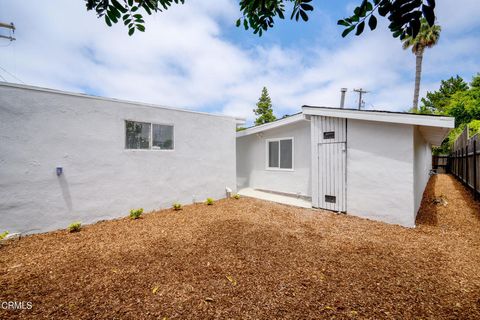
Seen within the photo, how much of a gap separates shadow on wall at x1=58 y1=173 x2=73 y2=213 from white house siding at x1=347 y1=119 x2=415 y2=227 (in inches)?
315

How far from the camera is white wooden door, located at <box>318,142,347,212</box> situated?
21.0 feet

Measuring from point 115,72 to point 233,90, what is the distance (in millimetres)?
8735

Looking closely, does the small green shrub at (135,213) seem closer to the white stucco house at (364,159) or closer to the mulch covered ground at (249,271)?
the mulch covered ground at (249,271)

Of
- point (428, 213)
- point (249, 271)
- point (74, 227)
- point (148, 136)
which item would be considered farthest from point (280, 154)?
point (74, 227)

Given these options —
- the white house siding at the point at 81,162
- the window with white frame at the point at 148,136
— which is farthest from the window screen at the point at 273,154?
the window with white frame at the point at 148,136

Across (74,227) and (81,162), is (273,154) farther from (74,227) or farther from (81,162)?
(74,227)

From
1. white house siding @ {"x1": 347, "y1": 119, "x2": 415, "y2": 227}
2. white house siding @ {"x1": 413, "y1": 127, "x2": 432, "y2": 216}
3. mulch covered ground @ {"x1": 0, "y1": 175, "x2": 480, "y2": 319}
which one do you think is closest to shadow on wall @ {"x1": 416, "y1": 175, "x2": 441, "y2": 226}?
mulch covered ground @ {"x1": 0, "y1": 175, "x2": 480, "y2": 319}

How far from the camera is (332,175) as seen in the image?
21.6 feet

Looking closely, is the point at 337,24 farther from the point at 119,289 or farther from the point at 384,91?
the point at 384,91

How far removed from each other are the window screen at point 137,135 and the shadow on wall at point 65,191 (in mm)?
1785

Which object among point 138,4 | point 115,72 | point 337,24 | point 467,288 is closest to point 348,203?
point 467,288

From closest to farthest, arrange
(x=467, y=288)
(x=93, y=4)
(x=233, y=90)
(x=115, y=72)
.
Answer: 1. (x=93, y=4)
2. (x=467, y=288)
3. (x=115, y=72)
4. (x=233, y=90)

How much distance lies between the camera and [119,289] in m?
2.85

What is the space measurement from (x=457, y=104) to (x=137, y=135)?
27.1 m
